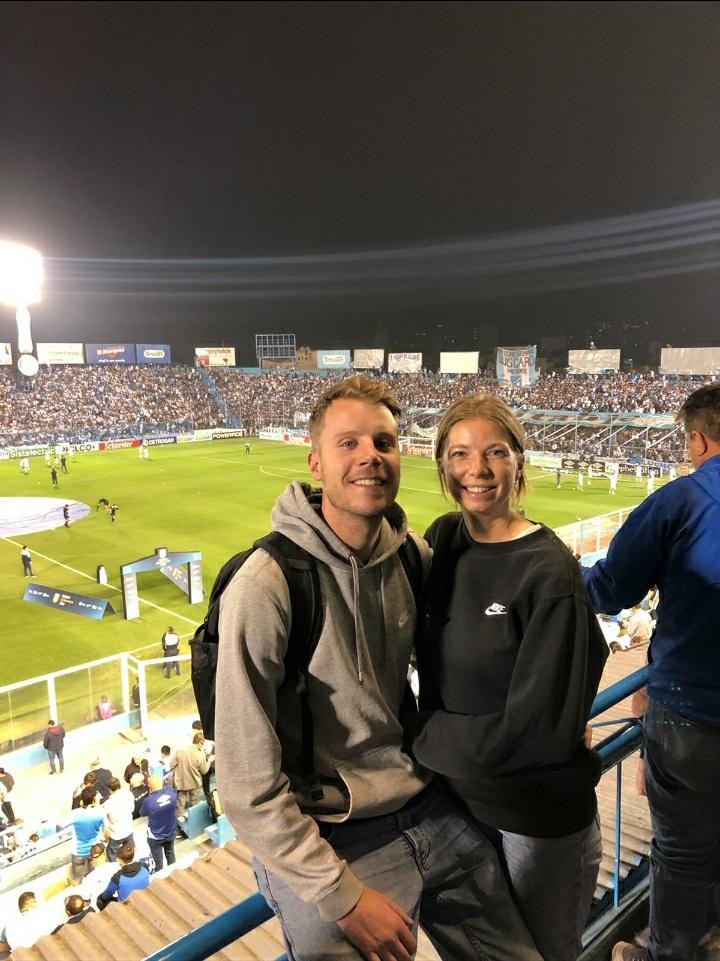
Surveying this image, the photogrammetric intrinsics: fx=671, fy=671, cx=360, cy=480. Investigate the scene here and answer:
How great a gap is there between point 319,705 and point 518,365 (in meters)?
73.1

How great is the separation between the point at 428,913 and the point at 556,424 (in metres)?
57.6

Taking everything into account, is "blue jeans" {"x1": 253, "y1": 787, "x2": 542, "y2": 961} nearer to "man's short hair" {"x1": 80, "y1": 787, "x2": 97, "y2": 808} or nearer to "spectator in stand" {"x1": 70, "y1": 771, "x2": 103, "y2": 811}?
"man's short hair" {"x1": 80, "y1": 787, "x2": 97, "y2": 808}

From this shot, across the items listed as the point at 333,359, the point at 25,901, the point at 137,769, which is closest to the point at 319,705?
the point at 25,901

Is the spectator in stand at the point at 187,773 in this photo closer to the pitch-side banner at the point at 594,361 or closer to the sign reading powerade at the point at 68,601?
the sign reading powerade at the point at 68,601

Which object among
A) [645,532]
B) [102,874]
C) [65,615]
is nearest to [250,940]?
[645,532]

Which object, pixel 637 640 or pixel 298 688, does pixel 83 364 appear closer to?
pixel 637 640

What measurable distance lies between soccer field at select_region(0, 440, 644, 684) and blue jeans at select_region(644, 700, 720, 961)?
4245mm

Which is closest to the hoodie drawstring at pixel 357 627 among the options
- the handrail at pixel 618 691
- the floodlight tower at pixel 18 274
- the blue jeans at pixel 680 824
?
the handrail at pixel 618 691

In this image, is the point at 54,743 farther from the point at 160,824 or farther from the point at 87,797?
the point at 160,824

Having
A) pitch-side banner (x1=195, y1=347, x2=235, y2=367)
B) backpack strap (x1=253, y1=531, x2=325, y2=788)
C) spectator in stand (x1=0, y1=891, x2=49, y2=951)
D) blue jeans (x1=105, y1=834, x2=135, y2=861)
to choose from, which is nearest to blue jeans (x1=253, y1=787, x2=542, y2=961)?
backpack strap (x1=253, y1=531, x2=325, y2=788)

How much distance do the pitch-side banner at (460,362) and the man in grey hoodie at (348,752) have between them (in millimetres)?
72634

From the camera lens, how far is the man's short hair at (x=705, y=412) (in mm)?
2697

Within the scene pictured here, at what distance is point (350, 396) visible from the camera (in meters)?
2.03

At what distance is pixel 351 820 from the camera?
1927mm
